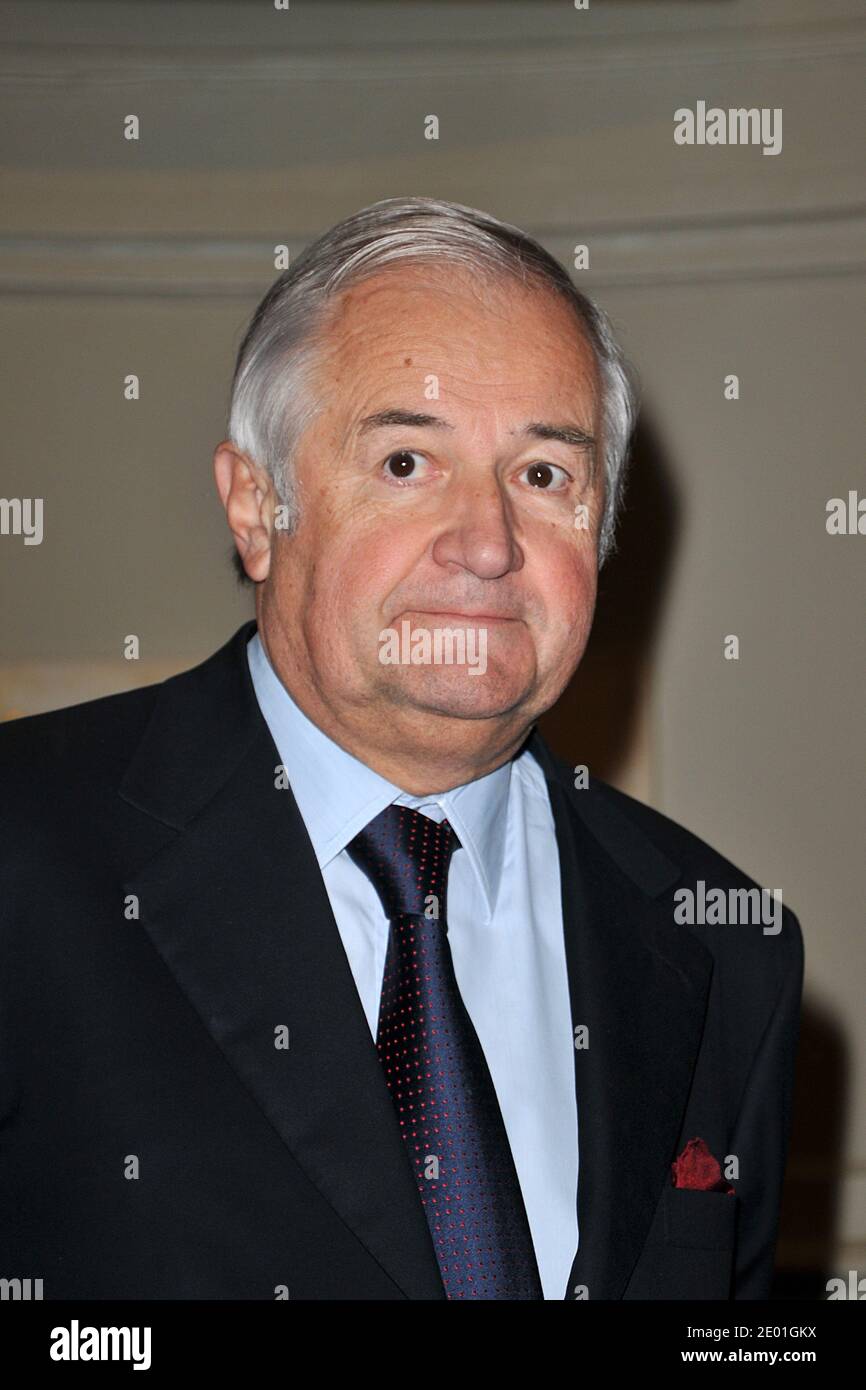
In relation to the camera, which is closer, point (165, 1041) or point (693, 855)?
point (165, 1041)

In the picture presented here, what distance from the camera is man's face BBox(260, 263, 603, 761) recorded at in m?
1.54

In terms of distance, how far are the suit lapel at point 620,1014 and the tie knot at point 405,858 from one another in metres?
0.19

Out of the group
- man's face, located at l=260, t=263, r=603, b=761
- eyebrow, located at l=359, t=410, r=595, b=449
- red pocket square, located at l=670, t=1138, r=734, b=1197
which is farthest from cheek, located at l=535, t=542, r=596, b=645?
red pocket square, located at l=670, t=1138, r=734, b=1197

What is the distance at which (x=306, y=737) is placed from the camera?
65.8 inches

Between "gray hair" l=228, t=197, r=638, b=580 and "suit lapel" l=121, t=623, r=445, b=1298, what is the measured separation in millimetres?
282

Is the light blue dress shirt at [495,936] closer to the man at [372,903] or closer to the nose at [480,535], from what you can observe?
the man at [372,903]

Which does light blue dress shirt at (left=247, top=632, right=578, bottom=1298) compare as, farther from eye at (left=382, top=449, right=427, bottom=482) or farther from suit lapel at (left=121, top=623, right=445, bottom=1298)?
eye at (left=382, top=449, right=427, bottom=482)

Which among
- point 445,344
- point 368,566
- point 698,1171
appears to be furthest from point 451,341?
point 698,1171

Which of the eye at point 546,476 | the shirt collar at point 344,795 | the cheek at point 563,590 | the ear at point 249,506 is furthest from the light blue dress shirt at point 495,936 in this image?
the eye at point 546,476

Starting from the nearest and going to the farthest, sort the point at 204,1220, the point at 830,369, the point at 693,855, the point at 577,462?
the point at 204,1220 → the point at 577,462 → the point at 693,855 → the point at 830,369

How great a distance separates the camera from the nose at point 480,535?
1510mm

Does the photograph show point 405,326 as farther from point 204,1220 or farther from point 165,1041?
point 204,1220
